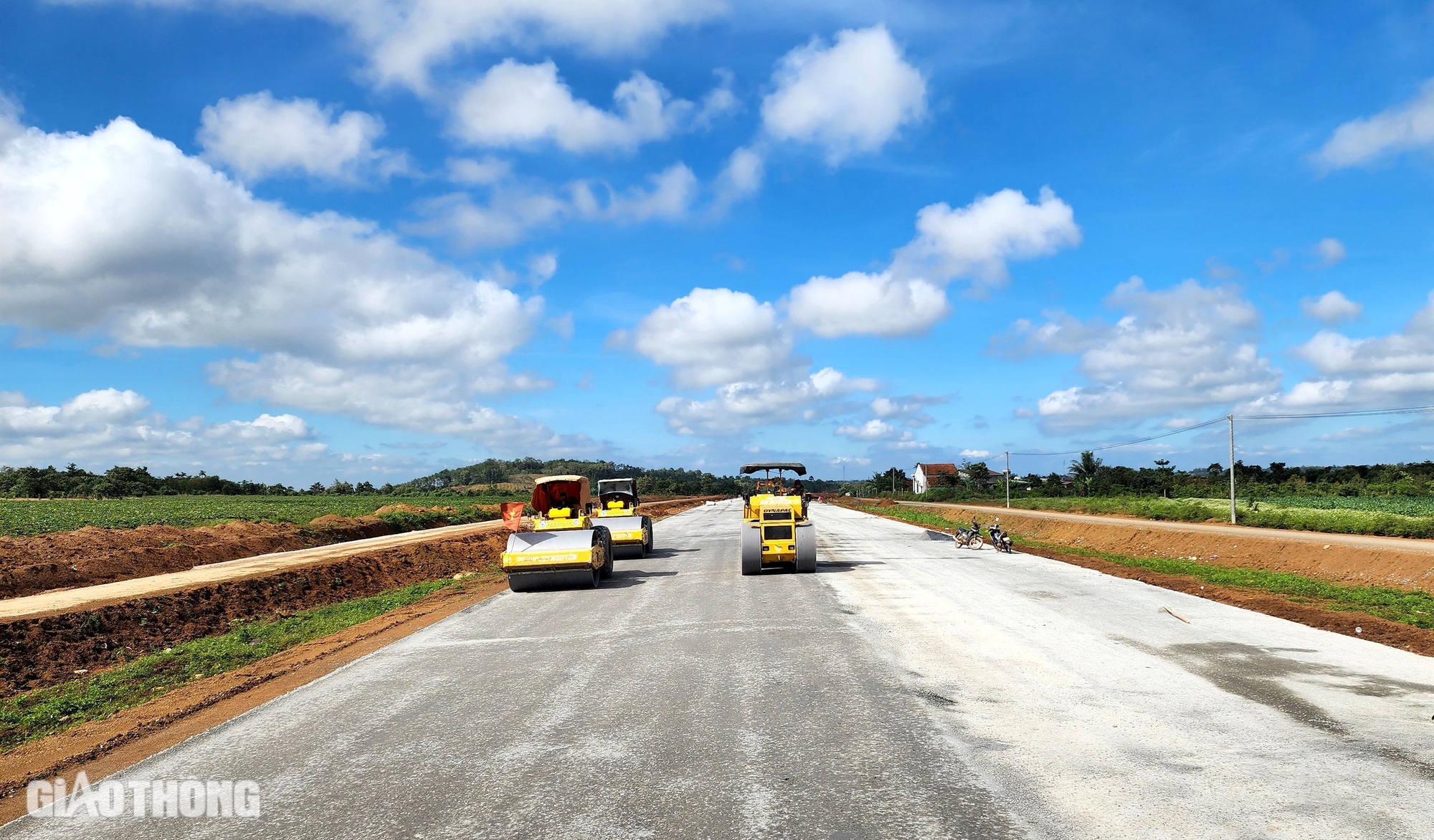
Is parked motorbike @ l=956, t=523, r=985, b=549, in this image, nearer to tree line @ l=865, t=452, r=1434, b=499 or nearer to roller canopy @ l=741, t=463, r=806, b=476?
roller canopy @ l=741, t=463, r=806, b=476

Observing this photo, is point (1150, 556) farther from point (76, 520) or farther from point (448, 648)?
point (76, 520)

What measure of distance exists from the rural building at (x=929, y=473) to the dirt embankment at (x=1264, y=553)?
287 feet

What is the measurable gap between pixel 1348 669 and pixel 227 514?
45.0 meters

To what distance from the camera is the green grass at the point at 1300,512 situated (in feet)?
91.1

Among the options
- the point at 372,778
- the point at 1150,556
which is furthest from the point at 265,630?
the point at 1150,556

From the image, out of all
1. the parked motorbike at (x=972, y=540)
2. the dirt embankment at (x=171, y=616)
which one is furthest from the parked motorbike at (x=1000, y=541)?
the dirt embankment at (x=171, y=616)

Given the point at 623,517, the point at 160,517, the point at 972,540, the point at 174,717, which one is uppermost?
the point at 623,517

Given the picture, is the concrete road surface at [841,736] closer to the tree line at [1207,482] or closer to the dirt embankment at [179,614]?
the dirt embankment at [179,614]

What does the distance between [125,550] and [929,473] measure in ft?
383

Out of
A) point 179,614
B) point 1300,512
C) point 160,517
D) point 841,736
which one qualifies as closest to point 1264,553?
point 1300,512

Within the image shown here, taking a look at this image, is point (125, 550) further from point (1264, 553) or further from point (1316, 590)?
point (1264, 553)

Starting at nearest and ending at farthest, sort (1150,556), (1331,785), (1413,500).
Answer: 1. (1331,785)
2. (1150,556)
3. (1413,500)

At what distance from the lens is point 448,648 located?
406 inches

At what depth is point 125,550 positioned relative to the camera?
24156mm
